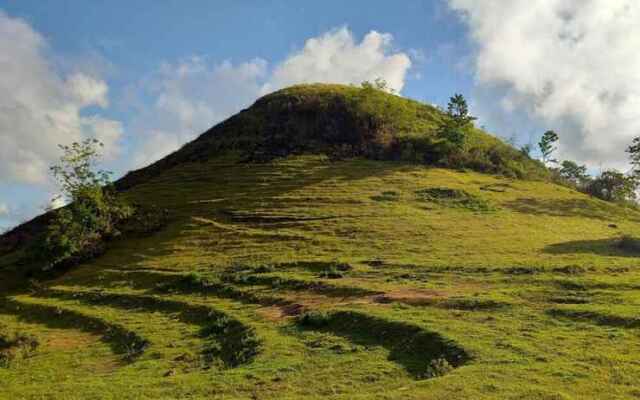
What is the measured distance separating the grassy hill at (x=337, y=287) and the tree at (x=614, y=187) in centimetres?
692

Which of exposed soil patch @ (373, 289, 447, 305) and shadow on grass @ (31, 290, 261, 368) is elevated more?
exposed soil patch @ (373, 289, 447, 305)

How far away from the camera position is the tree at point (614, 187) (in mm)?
63562

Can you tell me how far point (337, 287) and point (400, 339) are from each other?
9322 millimetres

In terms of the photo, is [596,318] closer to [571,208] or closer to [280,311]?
[280,311]

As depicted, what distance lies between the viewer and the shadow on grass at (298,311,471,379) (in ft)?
57.1

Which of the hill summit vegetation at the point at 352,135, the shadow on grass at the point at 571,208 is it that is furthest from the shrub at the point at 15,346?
the shadow on grass at the point at 571,208

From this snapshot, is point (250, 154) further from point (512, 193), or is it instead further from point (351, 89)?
point (512, 193)

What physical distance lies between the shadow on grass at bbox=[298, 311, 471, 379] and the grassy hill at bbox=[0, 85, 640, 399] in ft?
0.27

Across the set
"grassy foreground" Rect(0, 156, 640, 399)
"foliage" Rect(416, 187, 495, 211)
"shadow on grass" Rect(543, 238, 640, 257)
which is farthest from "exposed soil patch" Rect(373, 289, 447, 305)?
"foliage" Rect(416, 187, 495, 211)

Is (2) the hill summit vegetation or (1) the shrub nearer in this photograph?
(1) the shrub

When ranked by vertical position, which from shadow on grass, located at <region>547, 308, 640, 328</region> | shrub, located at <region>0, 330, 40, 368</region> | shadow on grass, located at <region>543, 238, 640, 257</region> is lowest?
shrub, located at <region>0, 330, 40, 368</region>

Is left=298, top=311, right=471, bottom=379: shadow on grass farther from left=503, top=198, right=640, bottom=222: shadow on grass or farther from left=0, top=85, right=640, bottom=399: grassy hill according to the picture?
left=503, top=198, right=640, bottom=222: shadow on grass

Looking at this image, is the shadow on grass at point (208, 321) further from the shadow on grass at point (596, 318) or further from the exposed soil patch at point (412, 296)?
the shadow on grass at point (596, 318)

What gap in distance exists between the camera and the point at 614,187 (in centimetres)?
6488
